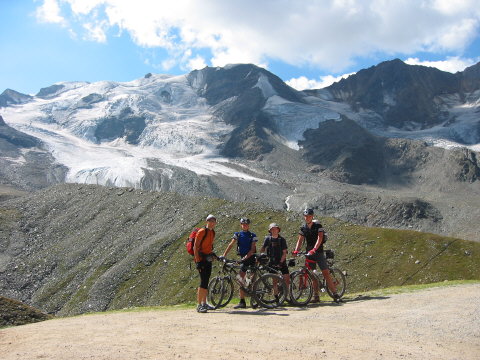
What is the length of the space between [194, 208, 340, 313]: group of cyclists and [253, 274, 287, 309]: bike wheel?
0.40m

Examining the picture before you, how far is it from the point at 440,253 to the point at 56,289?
38.2m

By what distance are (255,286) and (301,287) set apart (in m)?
1.91

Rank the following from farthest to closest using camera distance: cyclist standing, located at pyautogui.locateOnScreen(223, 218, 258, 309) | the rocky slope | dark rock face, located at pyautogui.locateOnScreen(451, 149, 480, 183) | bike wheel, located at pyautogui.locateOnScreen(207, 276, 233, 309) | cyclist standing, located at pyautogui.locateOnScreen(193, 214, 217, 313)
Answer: dark rock face, located at pyautogui.locateOnScreen(451, 149, 480, 183) → the rocky slope → bike wheel, located at pyautogui.locateOnScreen(207, 276, 233, 309) → cyclist standing, located at pyautogui.locateOnScreen(223, 218, 258, 309) → cyclist standing, located at pyautogui.locateOnScreen(193, 214, 217, 313)

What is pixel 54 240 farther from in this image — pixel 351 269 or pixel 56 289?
pixel 351 269

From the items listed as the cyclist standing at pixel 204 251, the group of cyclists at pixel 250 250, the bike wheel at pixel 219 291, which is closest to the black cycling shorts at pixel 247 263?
the group of cyclists at pixel 250 250

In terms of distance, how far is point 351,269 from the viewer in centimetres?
4034

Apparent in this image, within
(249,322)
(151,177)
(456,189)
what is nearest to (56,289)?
(249,322)

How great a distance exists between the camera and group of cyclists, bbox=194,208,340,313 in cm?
1571

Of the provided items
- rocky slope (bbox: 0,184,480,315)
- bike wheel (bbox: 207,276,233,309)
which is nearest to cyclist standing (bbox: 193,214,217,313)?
bike wheel (bbox: 207,276,233,309)

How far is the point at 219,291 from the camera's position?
656 inches

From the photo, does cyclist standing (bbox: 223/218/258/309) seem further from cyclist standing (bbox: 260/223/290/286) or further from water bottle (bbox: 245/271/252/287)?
cyclist standing (bbox: 260/223/290/286)

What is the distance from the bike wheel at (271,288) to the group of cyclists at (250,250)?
1.32 feet

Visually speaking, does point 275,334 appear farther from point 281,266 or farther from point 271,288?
point 281,266

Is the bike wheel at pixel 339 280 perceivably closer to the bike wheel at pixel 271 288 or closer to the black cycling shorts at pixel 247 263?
the bike wheel at pixel 271 288
